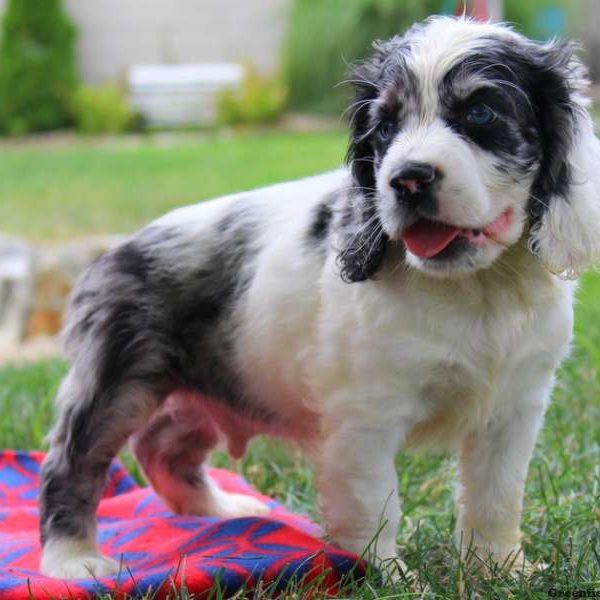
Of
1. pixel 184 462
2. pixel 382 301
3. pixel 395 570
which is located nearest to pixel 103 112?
pixel 184 462

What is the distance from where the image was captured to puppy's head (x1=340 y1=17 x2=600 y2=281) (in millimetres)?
3018

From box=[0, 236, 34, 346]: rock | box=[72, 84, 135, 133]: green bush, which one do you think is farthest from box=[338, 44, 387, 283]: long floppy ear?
box=[72, 84, 135, 133]: green bush

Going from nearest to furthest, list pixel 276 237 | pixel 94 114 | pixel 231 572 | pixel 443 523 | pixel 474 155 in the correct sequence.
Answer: pixel 474 155 → pixel 231 572 → pixel 276 237 → pixel 443 523 → pixel 94 114

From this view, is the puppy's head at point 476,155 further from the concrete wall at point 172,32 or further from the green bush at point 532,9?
the concrete wall at point 172,32

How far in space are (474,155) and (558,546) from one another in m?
1.21

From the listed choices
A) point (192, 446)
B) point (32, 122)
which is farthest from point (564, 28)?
point (192, 446)

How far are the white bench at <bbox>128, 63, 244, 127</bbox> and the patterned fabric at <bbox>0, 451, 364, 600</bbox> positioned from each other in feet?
53.2

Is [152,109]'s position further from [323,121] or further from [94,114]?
[323,121]

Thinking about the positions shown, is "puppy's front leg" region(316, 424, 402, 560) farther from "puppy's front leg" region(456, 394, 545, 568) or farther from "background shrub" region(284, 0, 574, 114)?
"background shrub" region(284, 0, 574, 114)

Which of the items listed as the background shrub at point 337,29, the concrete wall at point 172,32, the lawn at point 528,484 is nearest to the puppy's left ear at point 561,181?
the lawn at point 528,484

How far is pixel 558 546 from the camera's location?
346 cm

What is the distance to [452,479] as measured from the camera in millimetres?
4418

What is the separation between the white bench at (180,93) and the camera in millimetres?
20703

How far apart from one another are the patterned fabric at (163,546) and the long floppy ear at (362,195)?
2.73 ft
